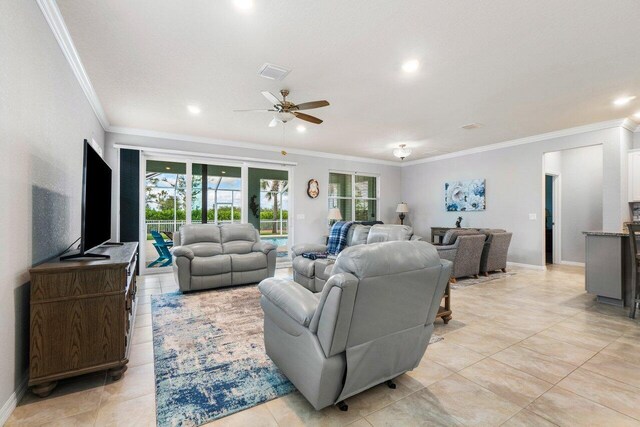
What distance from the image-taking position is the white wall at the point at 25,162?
1.63 m

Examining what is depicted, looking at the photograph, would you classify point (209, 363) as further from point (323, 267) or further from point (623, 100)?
point (623, 100)

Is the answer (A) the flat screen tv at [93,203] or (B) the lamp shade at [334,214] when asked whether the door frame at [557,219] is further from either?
(A) the flat screen tv at [93,203]

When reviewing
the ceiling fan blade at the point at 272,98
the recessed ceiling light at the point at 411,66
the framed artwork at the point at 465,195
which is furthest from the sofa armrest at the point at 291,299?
the framed artwork at the point at 465,195

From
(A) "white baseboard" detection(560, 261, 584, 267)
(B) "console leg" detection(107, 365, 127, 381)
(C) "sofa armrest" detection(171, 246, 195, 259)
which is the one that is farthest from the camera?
(A) "white baseboard" detection(560, 261, 584, 267)

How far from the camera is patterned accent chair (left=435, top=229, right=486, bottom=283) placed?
15.9 feet

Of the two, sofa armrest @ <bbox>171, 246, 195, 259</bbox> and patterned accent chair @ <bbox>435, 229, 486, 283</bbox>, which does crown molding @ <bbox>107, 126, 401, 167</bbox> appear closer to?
sofa armrest @ <bbox>171, 246, 195, 259</bbox>

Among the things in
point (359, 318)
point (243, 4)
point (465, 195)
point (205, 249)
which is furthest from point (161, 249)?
point (465, 195)

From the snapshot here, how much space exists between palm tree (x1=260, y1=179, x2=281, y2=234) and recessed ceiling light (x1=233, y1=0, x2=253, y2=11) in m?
4.54

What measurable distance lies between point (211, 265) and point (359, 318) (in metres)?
3.29

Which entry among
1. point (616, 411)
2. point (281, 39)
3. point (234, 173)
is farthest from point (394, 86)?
point (234, 173)

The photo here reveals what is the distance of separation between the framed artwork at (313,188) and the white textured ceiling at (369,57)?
8.10 ft

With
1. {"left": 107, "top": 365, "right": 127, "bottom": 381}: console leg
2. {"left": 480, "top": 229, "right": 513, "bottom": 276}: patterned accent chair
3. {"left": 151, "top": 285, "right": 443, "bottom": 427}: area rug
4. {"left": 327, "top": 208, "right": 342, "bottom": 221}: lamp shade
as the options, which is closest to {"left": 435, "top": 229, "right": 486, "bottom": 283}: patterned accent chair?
{"left": 480, "top": 229, "right": 513, "bottom": 276}: patterned accent chair

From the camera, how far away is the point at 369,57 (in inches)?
113

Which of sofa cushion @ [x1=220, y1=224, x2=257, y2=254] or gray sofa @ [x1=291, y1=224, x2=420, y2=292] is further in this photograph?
sofa cushion @ [x1=220, y1=224, x2=257, y2=254]
